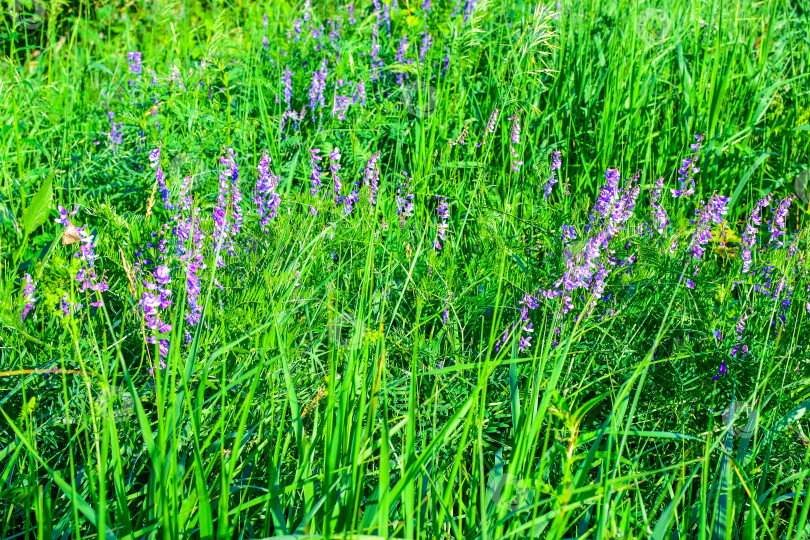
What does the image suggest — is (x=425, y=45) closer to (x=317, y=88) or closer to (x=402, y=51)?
(x=402, y=51)

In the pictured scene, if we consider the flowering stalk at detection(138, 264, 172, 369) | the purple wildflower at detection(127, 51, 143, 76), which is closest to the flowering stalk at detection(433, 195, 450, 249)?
the flowering stalk at detection(138, 264, 172, 369)

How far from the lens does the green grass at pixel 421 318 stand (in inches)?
57.5

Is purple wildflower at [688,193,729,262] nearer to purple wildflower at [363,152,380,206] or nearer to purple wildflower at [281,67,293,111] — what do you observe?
purple wildflower at [363,152,380,206]

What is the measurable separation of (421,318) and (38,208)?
4.53ft

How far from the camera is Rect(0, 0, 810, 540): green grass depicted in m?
1.46

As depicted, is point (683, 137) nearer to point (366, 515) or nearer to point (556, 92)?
point (556, 92)

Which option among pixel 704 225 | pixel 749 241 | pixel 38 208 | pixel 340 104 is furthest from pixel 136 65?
pixel 749 241

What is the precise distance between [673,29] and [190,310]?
3.14m

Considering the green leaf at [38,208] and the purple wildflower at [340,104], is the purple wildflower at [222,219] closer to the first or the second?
the green leaf at [38,208]

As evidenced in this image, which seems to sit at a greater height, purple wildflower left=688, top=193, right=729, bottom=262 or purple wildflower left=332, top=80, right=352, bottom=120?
purple wildflower left=332, top=80, right=352, bottom=120

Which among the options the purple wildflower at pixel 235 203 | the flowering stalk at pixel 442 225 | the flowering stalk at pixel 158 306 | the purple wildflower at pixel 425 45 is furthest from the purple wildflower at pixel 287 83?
the flowering stalk at pixel 158 306

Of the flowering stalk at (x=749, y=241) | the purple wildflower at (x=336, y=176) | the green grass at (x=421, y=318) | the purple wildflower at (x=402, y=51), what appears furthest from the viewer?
the purple wildflower at (x=402, y=51)

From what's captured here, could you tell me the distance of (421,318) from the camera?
2.24m

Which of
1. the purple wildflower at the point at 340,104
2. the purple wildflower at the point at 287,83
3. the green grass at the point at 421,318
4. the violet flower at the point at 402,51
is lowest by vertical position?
the green grass at the point at 421,318
